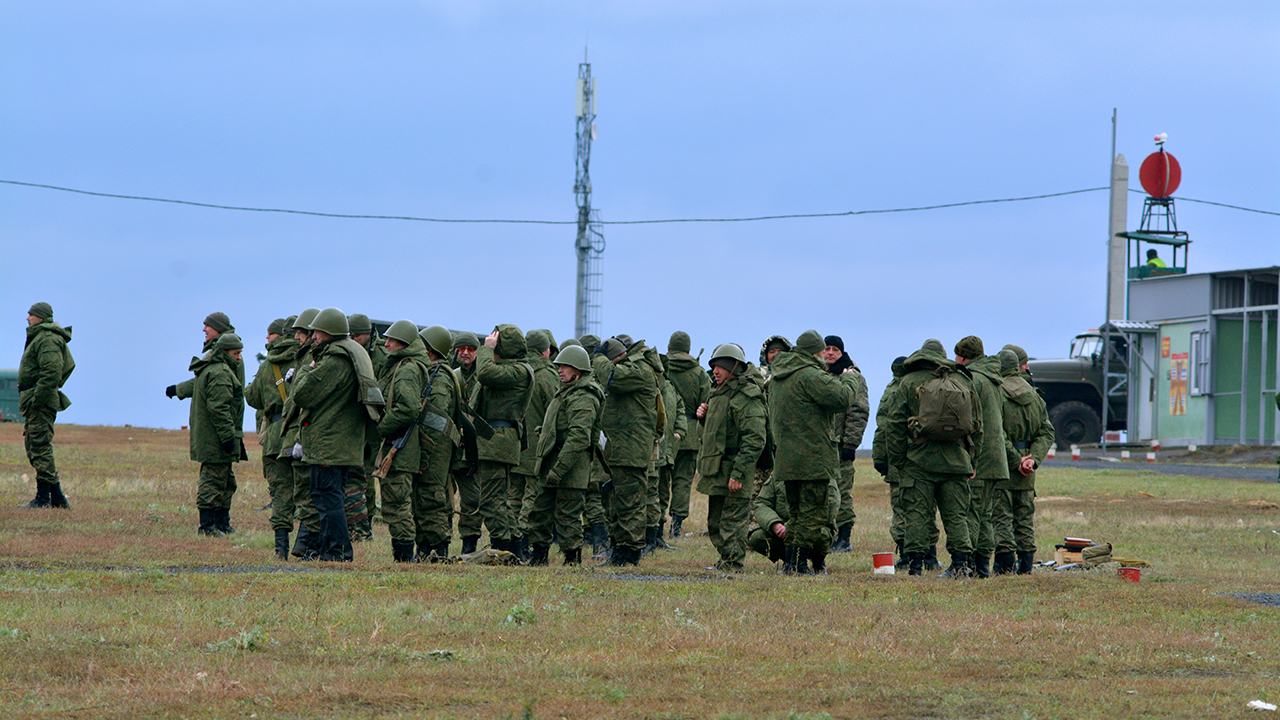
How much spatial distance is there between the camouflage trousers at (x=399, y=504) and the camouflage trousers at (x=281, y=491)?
5.02ft

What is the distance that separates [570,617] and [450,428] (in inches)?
145

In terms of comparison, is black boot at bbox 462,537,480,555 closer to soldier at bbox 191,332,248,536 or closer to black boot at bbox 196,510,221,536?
soldier at bbox 191,332,248,536

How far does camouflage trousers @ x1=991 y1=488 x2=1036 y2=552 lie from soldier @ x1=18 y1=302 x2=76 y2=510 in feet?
32.6

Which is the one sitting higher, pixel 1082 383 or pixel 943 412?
pixel 1082 383

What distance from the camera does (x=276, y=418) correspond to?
1442 cm

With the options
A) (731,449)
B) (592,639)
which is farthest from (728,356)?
(592,639)

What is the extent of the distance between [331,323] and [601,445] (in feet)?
7.95

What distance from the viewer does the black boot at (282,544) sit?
42.5ft

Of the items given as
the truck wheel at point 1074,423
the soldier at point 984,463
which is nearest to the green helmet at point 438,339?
the soldier at point 984,463

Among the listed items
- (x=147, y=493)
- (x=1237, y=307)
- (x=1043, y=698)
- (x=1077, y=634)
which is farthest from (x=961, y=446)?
(x=1237, y=307)

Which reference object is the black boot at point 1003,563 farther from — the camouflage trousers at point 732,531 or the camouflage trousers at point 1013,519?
the camouflage trousers at point 732,531

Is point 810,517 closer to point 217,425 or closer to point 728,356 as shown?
point 728,356

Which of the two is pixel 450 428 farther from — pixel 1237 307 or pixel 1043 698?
pixel 1237 307

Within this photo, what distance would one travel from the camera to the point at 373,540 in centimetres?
1484
